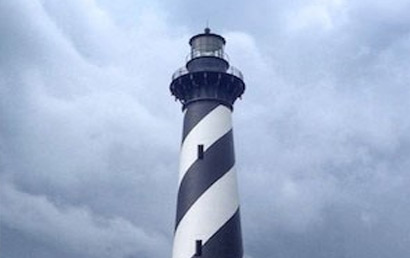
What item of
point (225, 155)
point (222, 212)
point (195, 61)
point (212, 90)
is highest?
point (195, 61)

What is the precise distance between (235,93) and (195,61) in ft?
8.12

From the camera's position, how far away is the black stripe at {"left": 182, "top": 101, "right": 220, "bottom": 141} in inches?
1014

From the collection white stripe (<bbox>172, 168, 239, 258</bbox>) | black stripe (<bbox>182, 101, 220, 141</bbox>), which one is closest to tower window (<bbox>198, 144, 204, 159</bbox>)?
black stripe (<bbox>182, 101, 220, 141</bbox>)

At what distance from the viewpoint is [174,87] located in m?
26.8

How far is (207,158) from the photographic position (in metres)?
24.9

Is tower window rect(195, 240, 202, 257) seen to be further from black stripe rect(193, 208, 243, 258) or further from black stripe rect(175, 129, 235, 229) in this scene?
black stripe rect(175, 129, 235, 229)

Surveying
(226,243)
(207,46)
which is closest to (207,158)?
(226,243)

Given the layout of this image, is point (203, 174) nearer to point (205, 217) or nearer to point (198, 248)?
point (205, 217)

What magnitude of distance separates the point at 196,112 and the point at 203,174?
10.1 feet

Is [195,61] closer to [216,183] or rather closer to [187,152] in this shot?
[187,152]

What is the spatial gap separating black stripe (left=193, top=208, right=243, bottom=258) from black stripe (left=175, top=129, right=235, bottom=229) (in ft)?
5.87

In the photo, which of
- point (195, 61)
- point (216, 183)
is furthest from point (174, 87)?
point (216, 183)

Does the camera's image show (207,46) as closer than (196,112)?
No

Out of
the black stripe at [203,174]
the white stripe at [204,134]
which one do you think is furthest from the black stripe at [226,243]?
the white stripe at [204,134]
